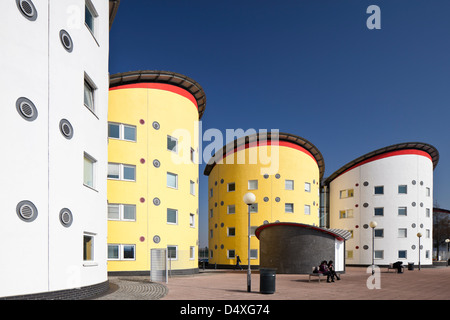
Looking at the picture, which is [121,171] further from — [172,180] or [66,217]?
[66,217]

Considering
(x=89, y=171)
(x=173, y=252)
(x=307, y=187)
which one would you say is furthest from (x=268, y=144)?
(x=89, y=171)

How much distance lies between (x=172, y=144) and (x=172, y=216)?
5.02 metres

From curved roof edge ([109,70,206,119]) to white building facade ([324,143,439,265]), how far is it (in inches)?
1039

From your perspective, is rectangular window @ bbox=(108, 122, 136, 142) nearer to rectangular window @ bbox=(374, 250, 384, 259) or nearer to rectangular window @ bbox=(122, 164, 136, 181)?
rectangular window @ bbox=(122, 164, 136, 181)

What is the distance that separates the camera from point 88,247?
15.6 metres

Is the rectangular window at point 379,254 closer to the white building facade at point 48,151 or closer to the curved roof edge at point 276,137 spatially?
the curved roof edge at point 276,137

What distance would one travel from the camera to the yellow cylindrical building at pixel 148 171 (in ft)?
86.3

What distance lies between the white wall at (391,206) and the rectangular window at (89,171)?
1558 inches

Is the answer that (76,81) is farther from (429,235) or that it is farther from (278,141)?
(429,235)

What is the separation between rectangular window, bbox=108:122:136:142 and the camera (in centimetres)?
2660

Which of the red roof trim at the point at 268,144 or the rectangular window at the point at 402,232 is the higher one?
the red roof trim at the point at 268,144

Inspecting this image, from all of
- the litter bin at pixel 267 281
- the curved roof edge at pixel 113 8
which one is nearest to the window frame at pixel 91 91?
the curved roof edge at pixel 113 8

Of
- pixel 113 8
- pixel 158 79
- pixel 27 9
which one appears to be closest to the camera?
pixel 27 9
